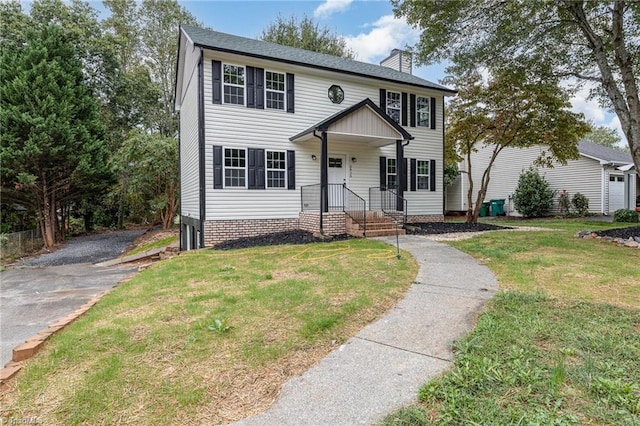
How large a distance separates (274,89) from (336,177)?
3637mm

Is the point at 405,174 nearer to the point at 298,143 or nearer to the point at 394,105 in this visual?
the point at 394,105

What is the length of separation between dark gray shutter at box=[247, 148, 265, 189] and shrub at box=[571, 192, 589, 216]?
17777mm

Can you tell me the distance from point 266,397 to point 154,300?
9.20ft

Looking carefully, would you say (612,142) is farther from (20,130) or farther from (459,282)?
(20,130)

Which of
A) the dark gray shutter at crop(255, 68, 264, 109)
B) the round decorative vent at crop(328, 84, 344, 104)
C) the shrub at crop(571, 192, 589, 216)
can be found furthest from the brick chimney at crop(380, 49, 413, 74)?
the shrub at crop(571, 192, 589, 216)

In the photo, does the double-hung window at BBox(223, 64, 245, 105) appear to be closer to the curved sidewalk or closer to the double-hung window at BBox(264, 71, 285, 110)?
the double-hung window at BBox(264, 71, 285, 110)

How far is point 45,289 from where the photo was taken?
7031mm

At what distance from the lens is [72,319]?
12.9ft

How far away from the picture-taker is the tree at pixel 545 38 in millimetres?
8328

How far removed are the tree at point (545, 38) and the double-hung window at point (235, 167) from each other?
238 inches

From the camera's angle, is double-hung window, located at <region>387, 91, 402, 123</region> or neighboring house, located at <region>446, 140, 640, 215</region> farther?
neighboring house, located at <region>446, 140, 640, 215</region>

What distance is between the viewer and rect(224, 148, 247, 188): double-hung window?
10406 mm

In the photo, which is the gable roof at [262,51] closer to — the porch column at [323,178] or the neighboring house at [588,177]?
the porch column at [323,178]

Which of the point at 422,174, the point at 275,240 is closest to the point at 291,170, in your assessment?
the point at 275,240
